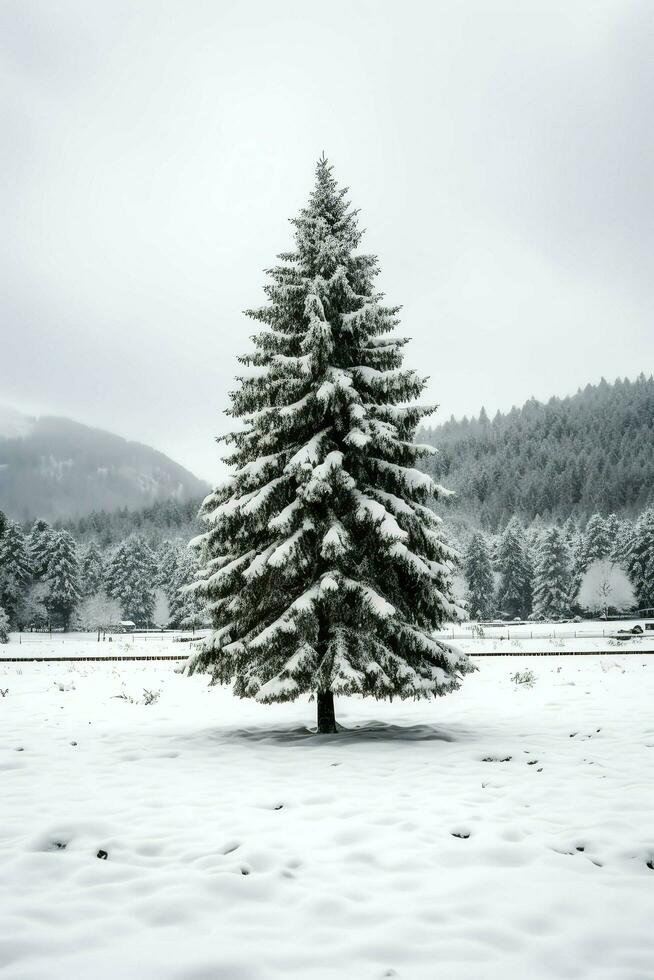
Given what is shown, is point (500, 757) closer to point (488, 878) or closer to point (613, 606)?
point (488, 878)

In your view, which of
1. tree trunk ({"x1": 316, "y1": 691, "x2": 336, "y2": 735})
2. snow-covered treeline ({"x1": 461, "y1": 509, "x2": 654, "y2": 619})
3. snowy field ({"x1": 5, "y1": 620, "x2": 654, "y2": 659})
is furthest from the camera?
snow-covered treeline ({"x1": 461, "y1": 509, "x2": 654, "y2": 619})

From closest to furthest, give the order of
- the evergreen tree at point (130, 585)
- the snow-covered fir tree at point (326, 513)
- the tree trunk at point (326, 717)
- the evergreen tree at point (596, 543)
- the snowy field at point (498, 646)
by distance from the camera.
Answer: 1. the snow-covered fir tree at point (326, 513)
2. the tree trunk at point (326, 717)
3. the snowy field at point (498, 646)
4. the evergreen tree at point (596, 543)
5. the evergreen tree at point (130, 585)

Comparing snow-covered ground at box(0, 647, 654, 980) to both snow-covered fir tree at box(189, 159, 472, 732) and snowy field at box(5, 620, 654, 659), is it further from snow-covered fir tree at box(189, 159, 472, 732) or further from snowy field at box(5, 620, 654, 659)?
snowy field at box(5, 620, 654, 659)

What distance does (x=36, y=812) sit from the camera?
6438 mm

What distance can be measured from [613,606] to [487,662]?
201 ft

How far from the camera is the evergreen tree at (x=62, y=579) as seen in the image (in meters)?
75.4

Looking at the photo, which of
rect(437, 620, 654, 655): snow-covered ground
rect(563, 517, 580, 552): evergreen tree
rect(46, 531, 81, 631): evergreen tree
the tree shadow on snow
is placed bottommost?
rect(437, 620, 654, 655): snow-covered ground

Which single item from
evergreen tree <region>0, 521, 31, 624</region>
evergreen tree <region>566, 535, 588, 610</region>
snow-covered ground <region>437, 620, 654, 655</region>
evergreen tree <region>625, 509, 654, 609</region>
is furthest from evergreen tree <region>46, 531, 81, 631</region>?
evergreen tree <region>625, 509, 654, 609</region>

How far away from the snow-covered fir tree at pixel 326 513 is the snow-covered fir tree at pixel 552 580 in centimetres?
7376

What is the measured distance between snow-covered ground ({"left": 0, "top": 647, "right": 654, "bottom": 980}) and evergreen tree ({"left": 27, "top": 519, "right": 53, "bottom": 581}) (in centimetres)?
7080

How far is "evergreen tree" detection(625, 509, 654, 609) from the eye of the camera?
77.8 meters

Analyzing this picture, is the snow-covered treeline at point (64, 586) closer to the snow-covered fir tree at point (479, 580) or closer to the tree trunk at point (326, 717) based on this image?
the snow-covered fir tree at point (479, 580)

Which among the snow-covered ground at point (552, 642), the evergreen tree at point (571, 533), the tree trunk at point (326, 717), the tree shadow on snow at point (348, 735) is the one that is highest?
the evergreen tree at point (571, 533)

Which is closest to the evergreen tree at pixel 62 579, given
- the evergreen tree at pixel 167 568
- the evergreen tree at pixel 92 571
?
the evergreen tree at pixel 92 571
